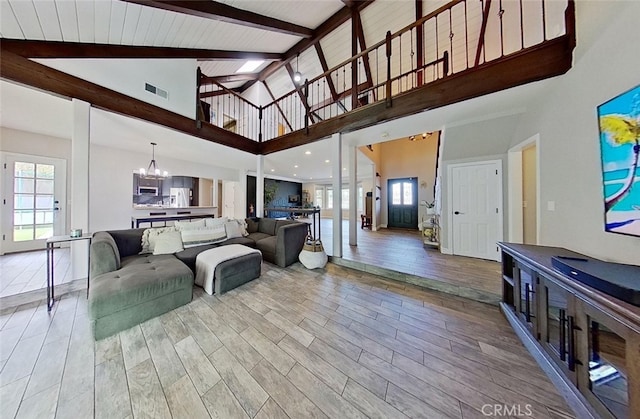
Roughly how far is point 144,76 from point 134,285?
3.36 metres

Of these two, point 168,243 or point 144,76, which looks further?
point 144,76

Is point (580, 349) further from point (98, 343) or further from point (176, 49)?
point (176, 49)

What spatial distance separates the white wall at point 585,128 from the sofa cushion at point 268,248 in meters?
4.00

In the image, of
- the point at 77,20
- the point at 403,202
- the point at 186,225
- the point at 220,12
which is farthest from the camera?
the point at 403,202

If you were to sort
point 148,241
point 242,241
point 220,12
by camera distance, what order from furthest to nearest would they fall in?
1. point 242,241
2. point 148,241
3. point 220,12

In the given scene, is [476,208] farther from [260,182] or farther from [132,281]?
[132,281]

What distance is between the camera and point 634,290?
3.15 ft

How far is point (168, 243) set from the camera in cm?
322

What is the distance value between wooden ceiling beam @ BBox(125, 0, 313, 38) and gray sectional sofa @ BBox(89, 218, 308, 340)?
118 inches

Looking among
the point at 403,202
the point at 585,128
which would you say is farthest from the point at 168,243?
the point at 403,202

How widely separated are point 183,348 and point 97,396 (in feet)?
1.63

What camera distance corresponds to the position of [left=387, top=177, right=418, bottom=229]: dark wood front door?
7.61 meters

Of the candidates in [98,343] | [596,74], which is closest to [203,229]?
[98,343]

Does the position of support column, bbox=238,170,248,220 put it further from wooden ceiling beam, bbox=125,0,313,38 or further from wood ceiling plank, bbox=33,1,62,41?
wood ceiling plank, bbox=33,1,62,41
